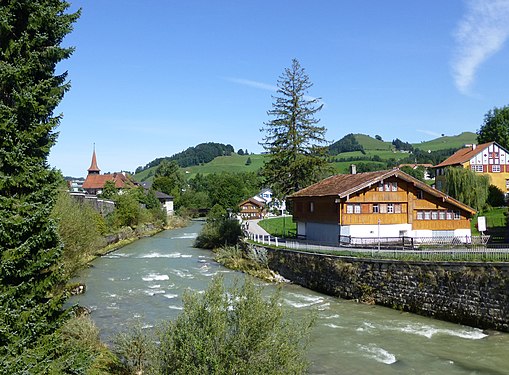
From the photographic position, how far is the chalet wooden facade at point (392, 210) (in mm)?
35125

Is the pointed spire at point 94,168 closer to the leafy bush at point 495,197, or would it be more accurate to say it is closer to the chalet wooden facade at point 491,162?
the chalet wooden facade at point 491,162

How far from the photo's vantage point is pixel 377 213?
35531 millimetres

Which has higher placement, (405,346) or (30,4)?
(30,4)

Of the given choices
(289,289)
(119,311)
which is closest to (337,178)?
(289,289)

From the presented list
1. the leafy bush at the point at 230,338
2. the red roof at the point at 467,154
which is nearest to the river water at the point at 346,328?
the leafy bush at the point at 230,338

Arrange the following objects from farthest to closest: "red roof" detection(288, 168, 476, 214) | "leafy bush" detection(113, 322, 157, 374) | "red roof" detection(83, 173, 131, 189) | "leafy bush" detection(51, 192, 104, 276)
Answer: "red roof" detection(83, 173, 131, 189) → "red roof" detection(288, 168, 476, 214) → "leafy bush" detection(51, 192, 104, 276) → "leafy bush" detection(113, 322, 157, 374)

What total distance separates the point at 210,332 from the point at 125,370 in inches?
242

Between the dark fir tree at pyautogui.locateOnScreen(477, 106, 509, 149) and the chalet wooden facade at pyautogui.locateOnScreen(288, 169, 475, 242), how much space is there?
41.8 metres

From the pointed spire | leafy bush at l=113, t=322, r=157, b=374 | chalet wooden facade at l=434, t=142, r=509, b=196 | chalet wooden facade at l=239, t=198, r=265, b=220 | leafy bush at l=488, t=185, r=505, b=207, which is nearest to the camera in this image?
leafy bush at l=113, t=322, r=157, b=374

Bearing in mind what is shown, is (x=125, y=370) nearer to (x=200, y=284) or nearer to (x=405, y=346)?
(x=405, y=346)

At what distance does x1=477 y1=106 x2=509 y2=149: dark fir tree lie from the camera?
236 feet

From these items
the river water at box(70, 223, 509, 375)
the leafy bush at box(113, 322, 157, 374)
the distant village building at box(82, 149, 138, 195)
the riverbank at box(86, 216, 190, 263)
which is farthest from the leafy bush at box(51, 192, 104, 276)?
the distant village building at box(82, 149, 138, 195)

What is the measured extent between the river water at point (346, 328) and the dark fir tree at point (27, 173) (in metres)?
6.41

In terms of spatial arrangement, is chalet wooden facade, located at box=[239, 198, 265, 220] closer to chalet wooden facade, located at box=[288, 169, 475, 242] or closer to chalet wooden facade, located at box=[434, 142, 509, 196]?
chalet wooden facade, located at box=[434, 142, 509, 196]
